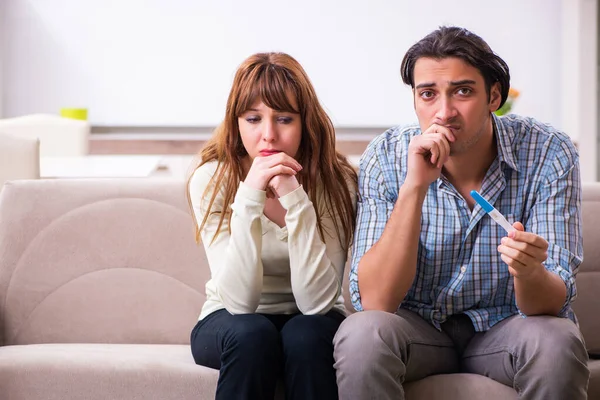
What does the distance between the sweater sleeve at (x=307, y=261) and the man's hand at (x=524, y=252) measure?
0.39 meters

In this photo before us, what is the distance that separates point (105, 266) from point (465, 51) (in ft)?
3.42

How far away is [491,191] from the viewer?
1.74 meters

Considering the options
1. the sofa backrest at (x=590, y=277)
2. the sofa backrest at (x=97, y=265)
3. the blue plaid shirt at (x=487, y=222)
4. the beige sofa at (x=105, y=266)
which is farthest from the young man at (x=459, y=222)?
the sofa backrest at (x=97, y=265)

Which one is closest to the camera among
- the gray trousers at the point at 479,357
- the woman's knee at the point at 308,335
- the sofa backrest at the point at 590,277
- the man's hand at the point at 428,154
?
the gray trousers at the point at 479,357

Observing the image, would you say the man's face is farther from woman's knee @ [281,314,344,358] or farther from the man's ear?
woman's knee @ [281,314,344,358]

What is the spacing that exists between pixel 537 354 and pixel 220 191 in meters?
0.77

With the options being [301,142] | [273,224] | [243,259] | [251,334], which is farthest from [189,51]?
[251,334]

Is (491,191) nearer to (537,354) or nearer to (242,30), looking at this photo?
(537,354)

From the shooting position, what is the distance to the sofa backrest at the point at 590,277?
79.3 inches

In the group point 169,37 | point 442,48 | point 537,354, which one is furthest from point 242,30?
point 537,354

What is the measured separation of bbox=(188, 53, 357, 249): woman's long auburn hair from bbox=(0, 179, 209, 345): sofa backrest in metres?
0.24

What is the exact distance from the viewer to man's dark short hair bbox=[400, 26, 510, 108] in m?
1.70

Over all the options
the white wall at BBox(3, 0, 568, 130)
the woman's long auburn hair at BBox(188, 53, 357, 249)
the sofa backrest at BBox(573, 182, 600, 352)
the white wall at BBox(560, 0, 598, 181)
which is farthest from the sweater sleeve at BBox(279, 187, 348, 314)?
the white wall at BBox(560, 0, 598, 181)

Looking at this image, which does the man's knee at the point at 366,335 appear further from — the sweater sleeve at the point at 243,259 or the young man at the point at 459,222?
the sweater sleeve at the point at 243,259
